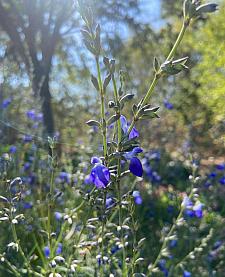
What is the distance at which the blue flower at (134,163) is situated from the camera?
A: 1.71 m

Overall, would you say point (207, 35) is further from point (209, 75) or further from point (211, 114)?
point (211, 114)

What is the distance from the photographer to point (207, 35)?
27.2ft

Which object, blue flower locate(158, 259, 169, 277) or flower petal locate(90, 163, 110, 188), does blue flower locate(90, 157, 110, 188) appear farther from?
blue flower locate(158, 259, 169, 277)

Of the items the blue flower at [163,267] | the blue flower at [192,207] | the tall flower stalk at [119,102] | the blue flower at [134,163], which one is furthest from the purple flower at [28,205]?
the blue flower at [134,163]

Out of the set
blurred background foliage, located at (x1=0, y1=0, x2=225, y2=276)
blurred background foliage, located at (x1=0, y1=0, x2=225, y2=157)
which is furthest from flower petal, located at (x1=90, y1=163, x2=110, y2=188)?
blurred background foliage, located at (x1=0, y1=0, x2=225, y2=157)

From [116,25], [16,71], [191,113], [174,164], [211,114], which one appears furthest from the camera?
[191,113]

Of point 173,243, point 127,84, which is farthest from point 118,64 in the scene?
point 173,243

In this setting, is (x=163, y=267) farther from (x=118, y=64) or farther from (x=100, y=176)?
(x=118, y=64)

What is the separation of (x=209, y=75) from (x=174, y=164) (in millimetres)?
1832

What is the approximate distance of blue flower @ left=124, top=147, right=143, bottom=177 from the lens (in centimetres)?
171

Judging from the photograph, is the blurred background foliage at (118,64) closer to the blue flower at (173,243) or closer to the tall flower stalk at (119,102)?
the blue flower at (173,243)

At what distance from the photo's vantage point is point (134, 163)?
67.9 inches

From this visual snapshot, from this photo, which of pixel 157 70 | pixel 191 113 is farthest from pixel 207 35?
pixel 157 70

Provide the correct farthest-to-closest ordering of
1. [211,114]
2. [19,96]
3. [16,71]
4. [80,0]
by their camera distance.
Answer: [211,114]
[19,96]
[16,71]
[80,0]
